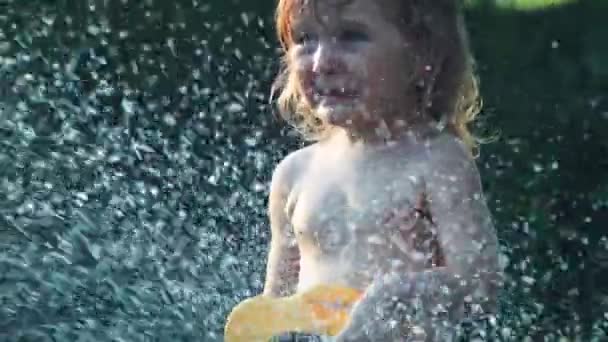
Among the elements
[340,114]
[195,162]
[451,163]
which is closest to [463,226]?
[451,163]

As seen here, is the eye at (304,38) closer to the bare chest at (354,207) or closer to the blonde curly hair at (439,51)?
the blonde curly hair at (439,51)

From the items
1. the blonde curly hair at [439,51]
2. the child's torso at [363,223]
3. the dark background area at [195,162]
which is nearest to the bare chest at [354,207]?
the child's torso at [363,223]

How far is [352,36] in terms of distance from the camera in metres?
1.25

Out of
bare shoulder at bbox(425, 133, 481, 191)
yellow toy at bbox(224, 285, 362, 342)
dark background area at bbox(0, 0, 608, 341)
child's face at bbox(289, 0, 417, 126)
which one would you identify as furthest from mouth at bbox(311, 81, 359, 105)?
dark background area at bbox(0, 0, 608, 341)

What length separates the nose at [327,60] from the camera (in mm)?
1246

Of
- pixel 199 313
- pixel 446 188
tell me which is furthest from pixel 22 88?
pixel 446 188

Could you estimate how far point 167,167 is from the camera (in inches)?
107

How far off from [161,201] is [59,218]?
1.31 feet

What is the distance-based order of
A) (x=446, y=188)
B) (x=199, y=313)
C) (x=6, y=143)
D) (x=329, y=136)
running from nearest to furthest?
(x=446, y=188)
(x=329, y=136)
(x=199, y=313)
(x=6, y=143)

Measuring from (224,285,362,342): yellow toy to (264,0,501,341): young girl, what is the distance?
0.02m

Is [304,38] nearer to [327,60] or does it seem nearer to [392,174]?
[327,60]

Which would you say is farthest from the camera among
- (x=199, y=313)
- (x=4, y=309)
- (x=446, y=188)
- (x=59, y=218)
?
(x=59, y=218)

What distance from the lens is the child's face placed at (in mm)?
1246

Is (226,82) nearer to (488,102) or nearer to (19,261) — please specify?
(488,102)
